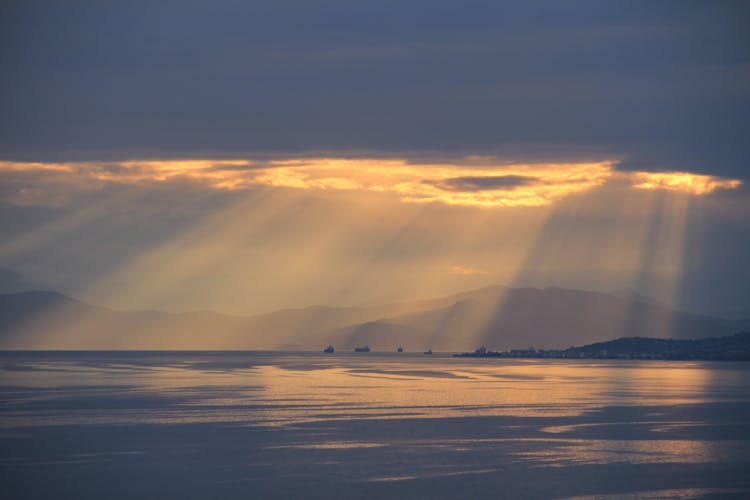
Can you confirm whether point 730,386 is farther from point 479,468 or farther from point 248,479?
point 248,479

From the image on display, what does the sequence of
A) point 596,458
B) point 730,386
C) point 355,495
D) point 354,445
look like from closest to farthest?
point 355,495
point 596,458
point 354,445
point 730,386

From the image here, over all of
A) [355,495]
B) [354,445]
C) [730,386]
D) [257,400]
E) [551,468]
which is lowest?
[355,495]

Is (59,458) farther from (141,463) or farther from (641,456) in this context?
(641,456)

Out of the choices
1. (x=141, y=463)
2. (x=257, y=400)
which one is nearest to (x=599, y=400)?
(x=257, y=400)

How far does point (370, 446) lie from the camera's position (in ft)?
182

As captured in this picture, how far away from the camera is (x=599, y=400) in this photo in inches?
3740

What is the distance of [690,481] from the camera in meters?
44.7

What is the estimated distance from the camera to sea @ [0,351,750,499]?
42.8 metres

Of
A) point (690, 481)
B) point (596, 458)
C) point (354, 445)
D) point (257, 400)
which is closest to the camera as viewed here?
point (690, 481)

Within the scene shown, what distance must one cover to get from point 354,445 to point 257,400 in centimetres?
3623

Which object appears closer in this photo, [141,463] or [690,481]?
[690,481]

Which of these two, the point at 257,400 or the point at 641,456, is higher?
the point at 257,400

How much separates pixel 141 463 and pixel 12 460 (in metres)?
6.46

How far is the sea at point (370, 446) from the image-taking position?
42.8 metres
